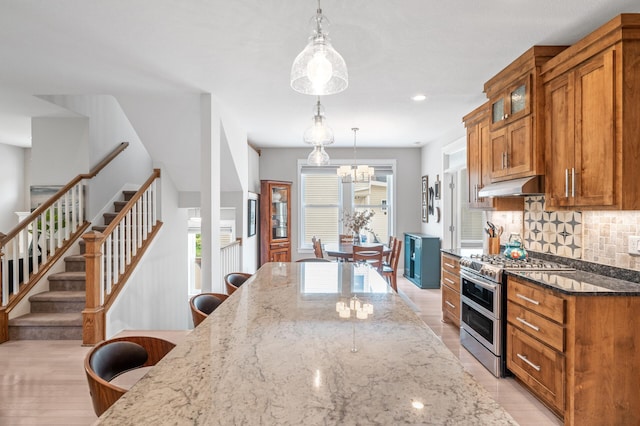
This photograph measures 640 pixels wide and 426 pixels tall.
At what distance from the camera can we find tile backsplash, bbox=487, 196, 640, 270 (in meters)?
2.55

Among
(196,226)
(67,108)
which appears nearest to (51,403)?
Result: (67,108)

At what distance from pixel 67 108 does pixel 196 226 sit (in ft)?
9.72

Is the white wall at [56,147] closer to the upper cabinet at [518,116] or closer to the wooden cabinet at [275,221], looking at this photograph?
the wooden cabinet at [275,221]

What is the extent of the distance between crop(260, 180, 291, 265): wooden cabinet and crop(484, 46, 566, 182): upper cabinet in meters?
4.22

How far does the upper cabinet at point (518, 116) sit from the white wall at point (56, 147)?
5411 millimetres

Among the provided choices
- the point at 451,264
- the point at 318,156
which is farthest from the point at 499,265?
the point at 318,156

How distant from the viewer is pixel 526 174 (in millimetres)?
3068

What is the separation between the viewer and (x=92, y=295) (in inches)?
144

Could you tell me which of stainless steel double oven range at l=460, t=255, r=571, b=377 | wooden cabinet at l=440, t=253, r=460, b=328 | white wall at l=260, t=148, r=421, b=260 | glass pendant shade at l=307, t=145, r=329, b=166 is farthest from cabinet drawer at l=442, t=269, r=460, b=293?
white wall at l=260, t=148, r=421, b=260

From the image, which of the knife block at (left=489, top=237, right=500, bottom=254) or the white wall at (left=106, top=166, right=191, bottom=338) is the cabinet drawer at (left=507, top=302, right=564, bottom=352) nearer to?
the knife block at (left=489, top=237, right=500, bottom=254)

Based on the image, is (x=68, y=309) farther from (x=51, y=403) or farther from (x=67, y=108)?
(x=67, y=108)

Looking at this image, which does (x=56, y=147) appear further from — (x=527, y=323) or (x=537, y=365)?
(x=537, y=365)

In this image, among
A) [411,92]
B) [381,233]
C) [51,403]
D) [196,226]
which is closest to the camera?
[51,403]

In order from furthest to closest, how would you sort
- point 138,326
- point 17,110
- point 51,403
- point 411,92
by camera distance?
point 17,110 → point 138,326 → point 411,92 → point 51,403
